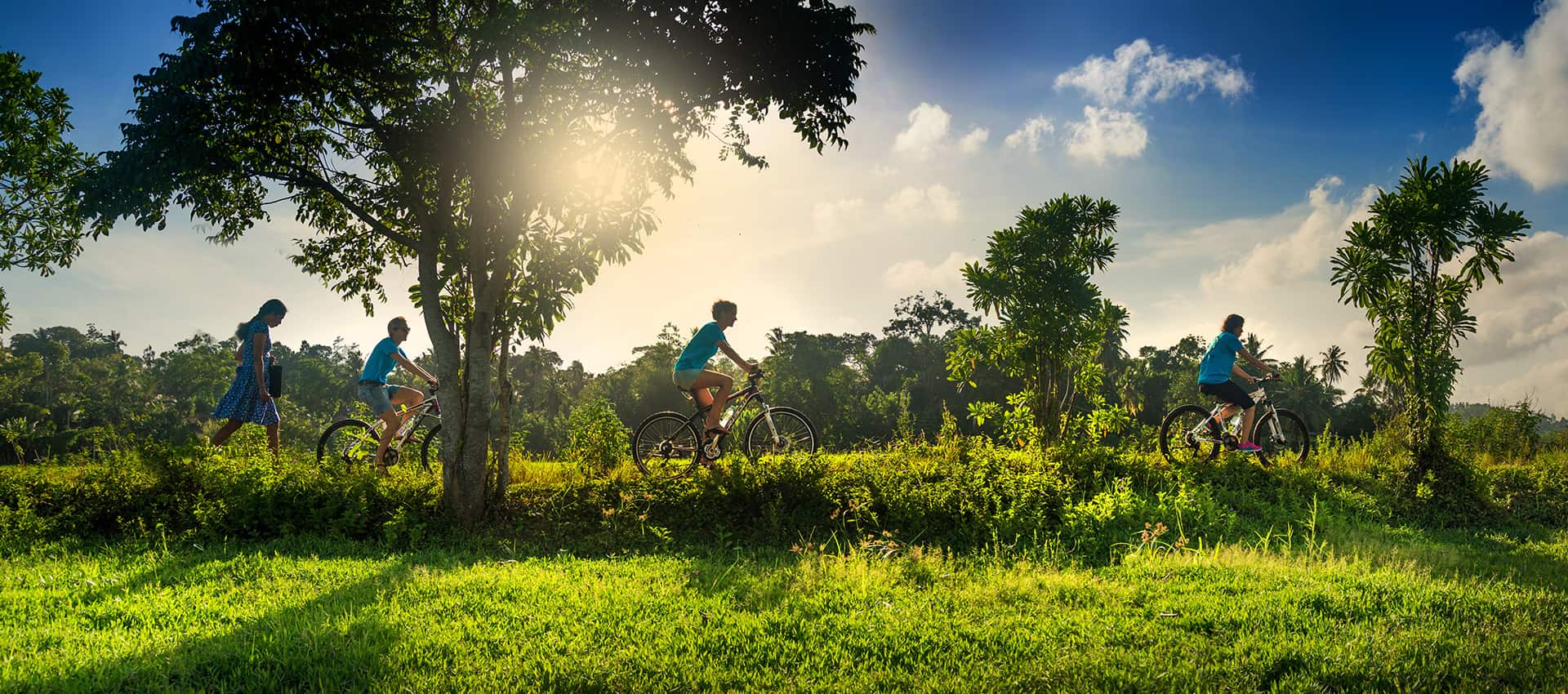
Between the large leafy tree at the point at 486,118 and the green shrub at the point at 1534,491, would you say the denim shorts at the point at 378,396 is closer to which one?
the large leafy tree at the point at 486,118

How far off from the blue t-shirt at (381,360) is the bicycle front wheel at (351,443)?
69cm

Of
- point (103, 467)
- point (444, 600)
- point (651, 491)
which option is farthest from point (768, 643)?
point (103, 467)

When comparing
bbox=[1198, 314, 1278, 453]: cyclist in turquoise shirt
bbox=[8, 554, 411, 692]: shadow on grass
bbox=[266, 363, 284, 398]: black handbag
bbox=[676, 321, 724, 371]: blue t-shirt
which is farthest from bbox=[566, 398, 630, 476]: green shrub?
bbox=[1198, 314, 1278, 453]: cyclist in turquoise shirt

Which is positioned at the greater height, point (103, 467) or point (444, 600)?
point (103, 467)

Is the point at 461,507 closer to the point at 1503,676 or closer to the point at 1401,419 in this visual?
the point at 1503,676

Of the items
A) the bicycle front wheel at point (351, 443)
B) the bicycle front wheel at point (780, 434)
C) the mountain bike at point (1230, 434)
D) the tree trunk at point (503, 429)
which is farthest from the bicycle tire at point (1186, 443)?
the bicycle front wheel at point (351, 443)

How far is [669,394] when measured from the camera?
159 feet

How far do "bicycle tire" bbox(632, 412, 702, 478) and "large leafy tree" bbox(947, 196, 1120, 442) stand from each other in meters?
4.54

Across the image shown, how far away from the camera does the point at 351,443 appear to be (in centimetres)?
1052

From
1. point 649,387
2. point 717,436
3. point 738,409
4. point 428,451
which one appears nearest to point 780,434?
point 738,409

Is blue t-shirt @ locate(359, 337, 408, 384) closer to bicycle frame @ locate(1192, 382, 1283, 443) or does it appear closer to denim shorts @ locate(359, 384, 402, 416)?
denim shorts @ locate(359, 384, 402, 416)

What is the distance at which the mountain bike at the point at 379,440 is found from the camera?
10352 millimetres

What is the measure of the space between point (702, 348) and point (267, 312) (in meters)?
5.60

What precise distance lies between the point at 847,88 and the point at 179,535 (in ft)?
27.8
